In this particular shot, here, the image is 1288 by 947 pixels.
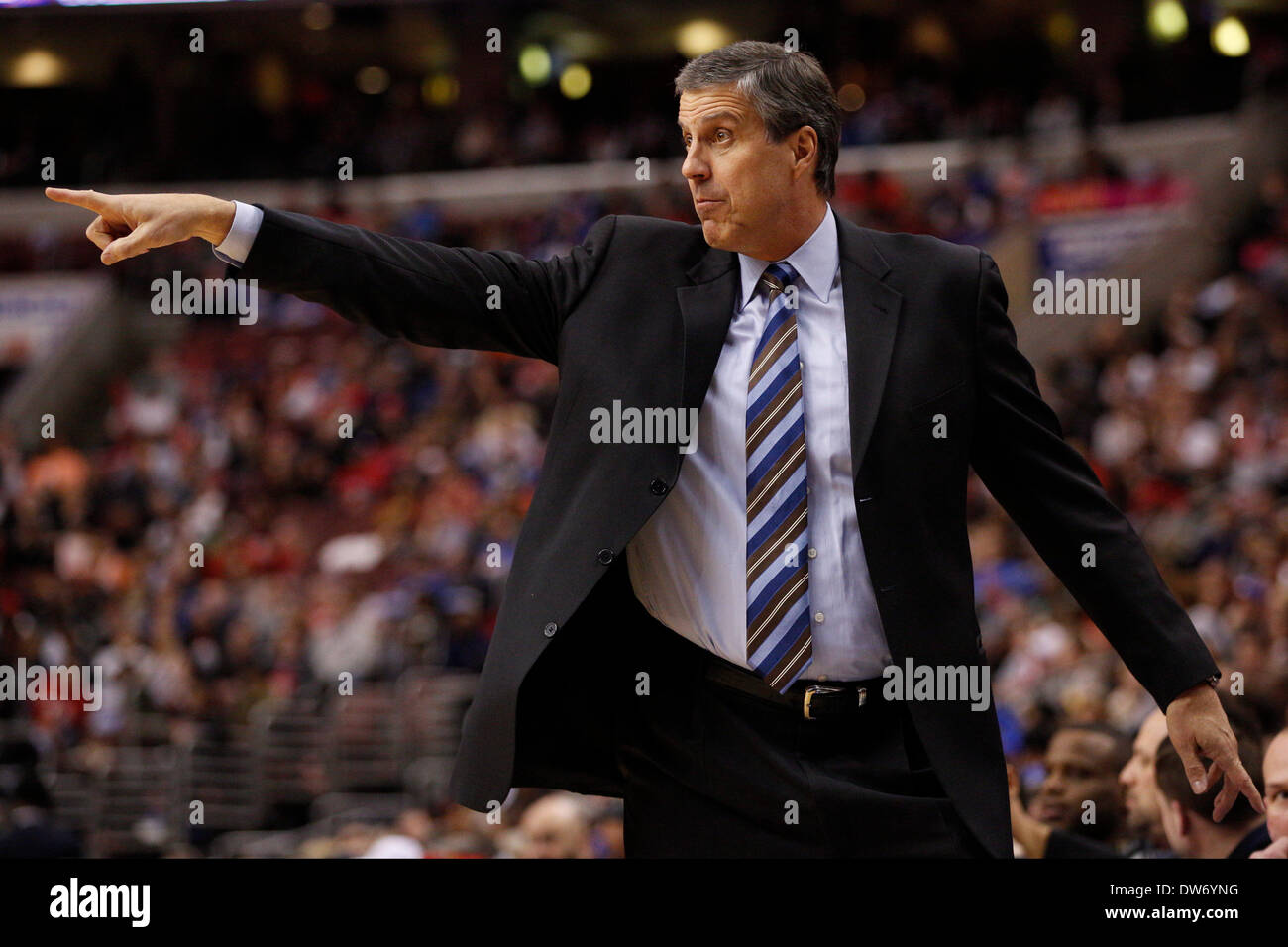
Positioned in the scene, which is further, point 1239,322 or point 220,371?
point 220,371

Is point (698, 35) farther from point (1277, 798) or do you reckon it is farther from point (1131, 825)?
point (1277, 798)

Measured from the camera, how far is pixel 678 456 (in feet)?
7.18

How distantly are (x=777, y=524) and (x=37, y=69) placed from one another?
1487cm

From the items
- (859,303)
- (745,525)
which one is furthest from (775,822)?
(859,303)

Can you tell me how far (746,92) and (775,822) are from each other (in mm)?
980

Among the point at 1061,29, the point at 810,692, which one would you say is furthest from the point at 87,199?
the point at 1061,29

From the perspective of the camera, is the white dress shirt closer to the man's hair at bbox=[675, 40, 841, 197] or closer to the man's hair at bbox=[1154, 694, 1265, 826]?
the man's hair at bbox=[675, 40, 841, 197]

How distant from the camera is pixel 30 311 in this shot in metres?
14.0

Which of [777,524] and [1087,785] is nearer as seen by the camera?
[777,524]

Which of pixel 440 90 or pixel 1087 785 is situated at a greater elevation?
pixel 440 90

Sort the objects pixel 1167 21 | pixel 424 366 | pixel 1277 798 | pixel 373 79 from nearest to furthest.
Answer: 1. pixel 1277 798
2. pixel 424 366
3. pixel 1167 21
4. pixel 373 79

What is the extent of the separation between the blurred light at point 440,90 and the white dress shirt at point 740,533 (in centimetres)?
1355
